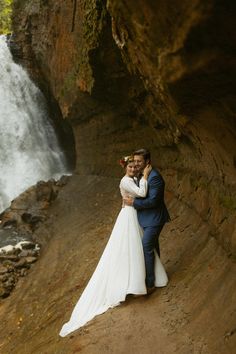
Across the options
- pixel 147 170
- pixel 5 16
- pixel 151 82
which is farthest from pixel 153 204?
pixel 5 16

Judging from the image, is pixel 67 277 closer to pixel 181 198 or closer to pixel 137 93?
pixel 181 198

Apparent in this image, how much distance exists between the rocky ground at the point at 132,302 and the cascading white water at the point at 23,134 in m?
6.69

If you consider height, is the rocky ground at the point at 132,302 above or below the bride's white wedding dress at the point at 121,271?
below

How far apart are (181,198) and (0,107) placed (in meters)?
13.3

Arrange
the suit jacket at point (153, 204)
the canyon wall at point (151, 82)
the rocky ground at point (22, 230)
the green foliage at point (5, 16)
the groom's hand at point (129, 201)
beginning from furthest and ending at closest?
the green foliage at point (5, 16) < the rocky ground at point (22, 230) < the groom's hand at point (129, 201) < the suit jacket at point (153, 204) < the canyon wall at point (151, 82)

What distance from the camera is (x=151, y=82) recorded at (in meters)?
6.75

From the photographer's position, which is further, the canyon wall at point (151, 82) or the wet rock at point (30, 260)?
the wet rock at point (30, 260)

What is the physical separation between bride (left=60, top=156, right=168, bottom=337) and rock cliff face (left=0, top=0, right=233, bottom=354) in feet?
3.03

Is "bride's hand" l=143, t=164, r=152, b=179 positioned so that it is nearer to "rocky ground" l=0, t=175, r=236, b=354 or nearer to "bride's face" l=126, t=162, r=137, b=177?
"bride's face" l=126, t=162, r=137, b=177

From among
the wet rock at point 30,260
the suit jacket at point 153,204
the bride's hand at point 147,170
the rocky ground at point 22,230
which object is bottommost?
the wet rock at point 30,260

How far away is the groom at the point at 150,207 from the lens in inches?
257

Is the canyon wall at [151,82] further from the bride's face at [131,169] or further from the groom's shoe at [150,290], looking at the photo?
the groom's shoe at [150,290]

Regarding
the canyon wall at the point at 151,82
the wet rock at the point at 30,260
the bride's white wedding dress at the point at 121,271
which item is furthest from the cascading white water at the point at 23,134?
the bride's white wedding dress at the point at 121,271

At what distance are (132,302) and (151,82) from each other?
331 centimetres
